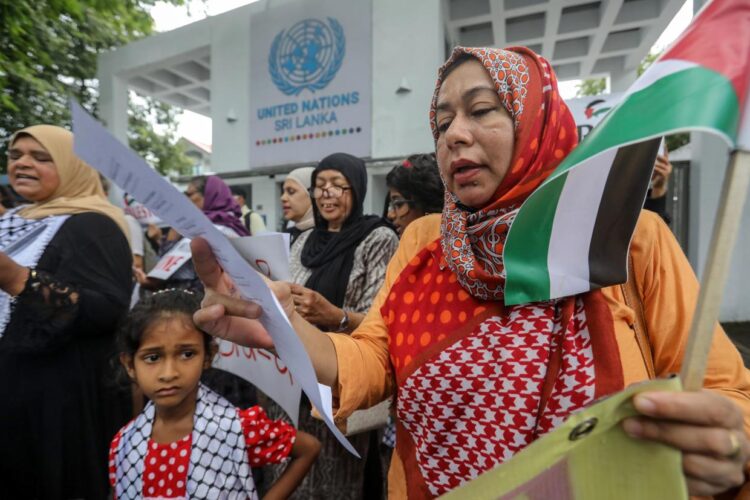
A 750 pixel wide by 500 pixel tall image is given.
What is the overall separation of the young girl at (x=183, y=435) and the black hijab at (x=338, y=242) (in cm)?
62

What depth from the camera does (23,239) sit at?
1.80 m

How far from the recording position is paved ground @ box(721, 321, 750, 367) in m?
4.51

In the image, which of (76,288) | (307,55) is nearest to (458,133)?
(76,288)

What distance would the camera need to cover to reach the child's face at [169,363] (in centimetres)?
158

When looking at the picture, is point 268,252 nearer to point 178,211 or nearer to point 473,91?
point 178,211

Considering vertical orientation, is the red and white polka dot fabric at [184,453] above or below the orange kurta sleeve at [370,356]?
below

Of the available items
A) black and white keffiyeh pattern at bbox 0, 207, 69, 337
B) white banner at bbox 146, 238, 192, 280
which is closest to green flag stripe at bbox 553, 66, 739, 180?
black and white keffiyeh pattern at bbox 0, 207, 69, 337

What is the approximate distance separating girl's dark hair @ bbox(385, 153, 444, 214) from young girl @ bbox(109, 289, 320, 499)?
49.2 inches

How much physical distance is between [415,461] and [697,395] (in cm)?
72

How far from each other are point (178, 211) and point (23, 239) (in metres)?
1.49

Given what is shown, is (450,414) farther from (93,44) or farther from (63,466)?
(93,44)

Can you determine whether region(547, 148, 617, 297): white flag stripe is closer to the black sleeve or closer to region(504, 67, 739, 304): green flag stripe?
region(504, 67, 739, 304): green flag stripe

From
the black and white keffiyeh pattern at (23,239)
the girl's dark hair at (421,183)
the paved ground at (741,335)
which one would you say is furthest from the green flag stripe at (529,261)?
the paved ground at (741,335)

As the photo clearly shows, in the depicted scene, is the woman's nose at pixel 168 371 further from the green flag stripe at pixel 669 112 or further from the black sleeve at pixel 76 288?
the green flag stripe at pixel 669 112
